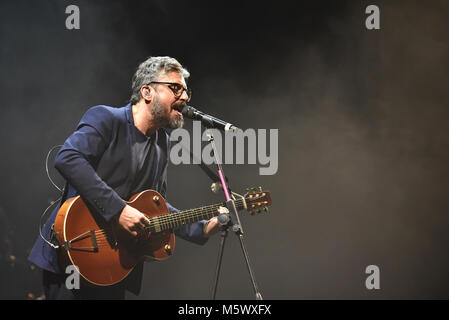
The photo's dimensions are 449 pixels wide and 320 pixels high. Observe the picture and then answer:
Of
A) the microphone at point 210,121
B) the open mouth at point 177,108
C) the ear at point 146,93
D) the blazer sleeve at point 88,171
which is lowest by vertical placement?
the blazer sleeve at point 88,171

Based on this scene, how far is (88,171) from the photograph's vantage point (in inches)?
87.3

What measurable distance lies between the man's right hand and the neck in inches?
22.5

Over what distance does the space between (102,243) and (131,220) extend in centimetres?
21

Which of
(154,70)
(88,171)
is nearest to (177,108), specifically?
(154,70)

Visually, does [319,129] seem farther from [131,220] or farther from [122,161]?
[131,220]

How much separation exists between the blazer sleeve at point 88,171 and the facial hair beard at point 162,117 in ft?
1.29

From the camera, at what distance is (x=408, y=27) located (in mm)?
4074

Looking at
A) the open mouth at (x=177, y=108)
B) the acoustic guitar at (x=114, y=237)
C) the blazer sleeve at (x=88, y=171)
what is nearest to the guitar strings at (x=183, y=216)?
the acoustic guitar at (x=114, y=237)

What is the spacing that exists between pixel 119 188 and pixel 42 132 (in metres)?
1.57

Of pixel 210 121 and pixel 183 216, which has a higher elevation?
pixel 210 121

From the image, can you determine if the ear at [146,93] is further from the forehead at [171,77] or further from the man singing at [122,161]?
the forehead at [171,77]

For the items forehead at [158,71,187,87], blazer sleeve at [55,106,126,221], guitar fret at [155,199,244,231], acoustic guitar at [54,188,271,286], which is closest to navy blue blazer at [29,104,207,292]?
blazer sleeve at [55,106,126,221]

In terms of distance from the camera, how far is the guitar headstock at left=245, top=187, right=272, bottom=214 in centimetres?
252

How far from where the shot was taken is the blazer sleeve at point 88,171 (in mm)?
2201
